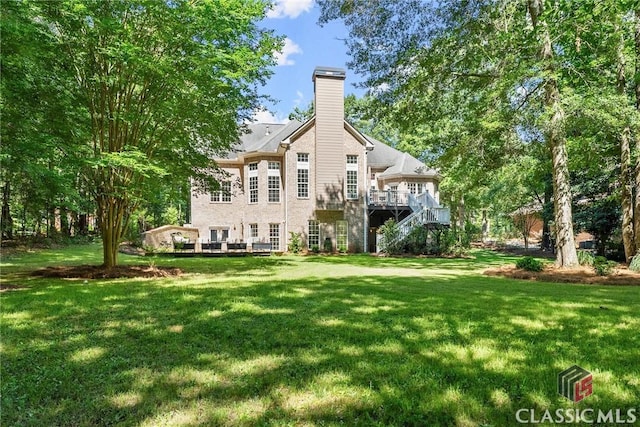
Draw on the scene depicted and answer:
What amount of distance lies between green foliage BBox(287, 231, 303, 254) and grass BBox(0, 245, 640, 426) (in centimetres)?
1653

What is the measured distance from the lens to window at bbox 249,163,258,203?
24.9 metres

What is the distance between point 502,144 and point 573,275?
17.3 ft

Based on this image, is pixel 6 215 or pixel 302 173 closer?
pixel 6 215

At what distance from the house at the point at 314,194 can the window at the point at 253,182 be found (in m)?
0.07

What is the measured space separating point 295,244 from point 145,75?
14890mm

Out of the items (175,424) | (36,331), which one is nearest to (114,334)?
(36,331)

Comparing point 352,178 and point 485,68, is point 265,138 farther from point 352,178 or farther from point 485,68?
point 485,68

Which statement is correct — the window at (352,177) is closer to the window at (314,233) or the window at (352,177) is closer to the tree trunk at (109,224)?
the window at (314,233)

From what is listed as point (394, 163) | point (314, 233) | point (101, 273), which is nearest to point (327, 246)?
point (314, 233)

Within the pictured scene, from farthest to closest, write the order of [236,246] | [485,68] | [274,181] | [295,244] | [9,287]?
1. [274,181]
2. [295,244]
3. [236,246]
4. [485,68]
5. [9,287]

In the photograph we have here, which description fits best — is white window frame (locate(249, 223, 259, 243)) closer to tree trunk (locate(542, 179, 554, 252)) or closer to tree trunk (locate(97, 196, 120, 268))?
tree trunk (locate(97, 196, 120, 268))

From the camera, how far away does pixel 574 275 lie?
33.9ft

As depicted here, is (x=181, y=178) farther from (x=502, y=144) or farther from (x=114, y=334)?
(x=502, y=144)

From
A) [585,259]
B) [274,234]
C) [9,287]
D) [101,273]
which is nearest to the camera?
[9,287]
